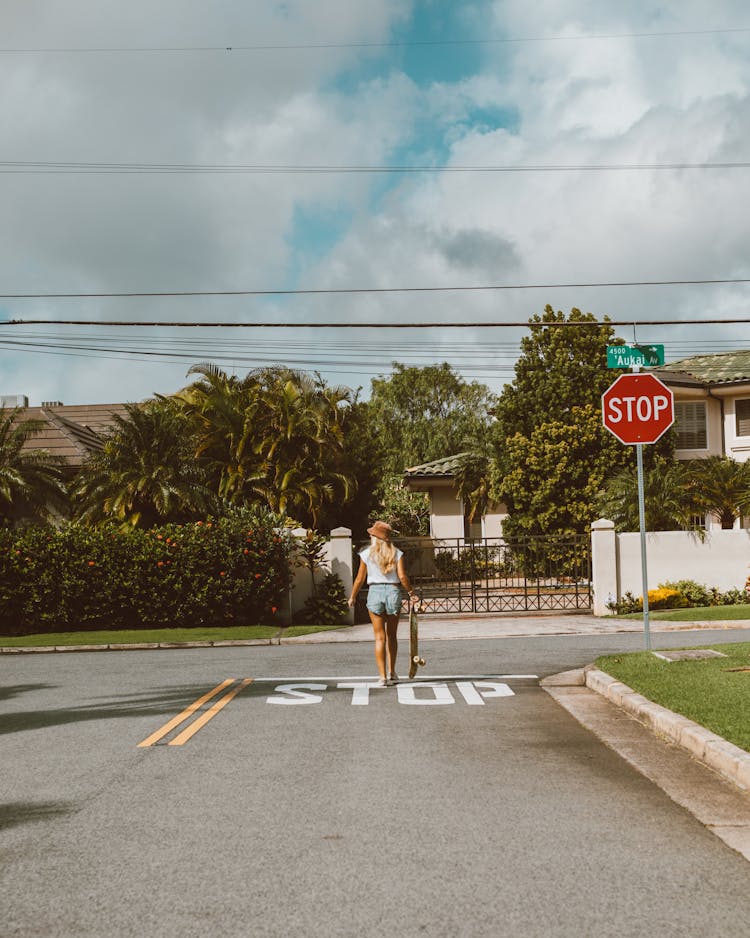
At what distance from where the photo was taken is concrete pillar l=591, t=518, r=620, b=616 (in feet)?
78.8

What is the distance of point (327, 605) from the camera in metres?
23.4

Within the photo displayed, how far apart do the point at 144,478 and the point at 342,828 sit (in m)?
22.6

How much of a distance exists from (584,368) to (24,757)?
94.7 feet

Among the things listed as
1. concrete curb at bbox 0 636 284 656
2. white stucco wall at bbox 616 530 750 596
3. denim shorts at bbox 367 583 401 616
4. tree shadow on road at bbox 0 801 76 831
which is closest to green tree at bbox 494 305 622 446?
white stucco wall at bbox 616 530 750 596

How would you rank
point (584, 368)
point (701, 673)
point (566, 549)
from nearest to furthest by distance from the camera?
point (701, 673) → point (566, 549) → point (584, 368)

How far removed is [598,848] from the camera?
5.34 meters

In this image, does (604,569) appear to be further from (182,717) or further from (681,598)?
(182,717)

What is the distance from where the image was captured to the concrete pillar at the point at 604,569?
945 inches

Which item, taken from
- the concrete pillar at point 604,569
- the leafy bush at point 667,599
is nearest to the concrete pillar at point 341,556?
the concrete pillar at point 604,569

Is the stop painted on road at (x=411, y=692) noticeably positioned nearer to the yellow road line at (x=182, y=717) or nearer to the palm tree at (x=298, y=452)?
the yellow road line at (x=182, y=717)

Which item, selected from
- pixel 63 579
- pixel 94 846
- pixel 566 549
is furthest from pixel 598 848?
pixel 566 549

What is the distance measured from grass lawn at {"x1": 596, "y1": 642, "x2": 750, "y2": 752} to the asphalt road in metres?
0.97

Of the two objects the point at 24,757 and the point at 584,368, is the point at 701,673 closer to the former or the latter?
the point at 24,757

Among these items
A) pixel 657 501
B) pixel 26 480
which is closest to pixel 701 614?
pixel 657 501
